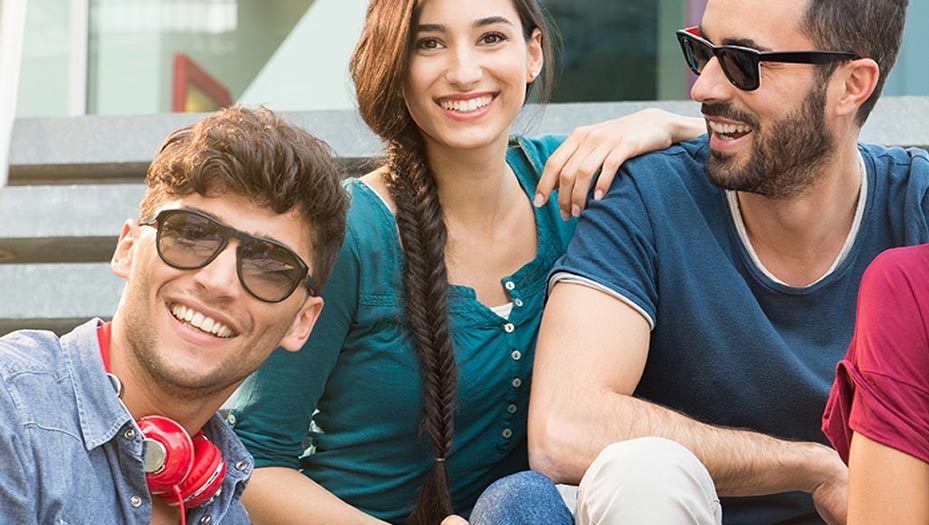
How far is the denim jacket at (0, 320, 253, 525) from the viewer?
5.42ft

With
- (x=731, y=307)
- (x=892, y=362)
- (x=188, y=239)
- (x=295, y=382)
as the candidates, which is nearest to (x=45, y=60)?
(x=295, y=382)

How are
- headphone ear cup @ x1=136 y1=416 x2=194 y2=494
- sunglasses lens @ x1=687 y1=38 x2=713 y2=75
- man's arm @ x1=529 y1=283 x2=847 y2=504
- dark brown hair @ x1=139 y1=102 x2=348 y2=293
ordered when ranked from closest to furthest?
1. headphone ear cup @ x1=136 y1=416 x2=194 y2=494
2. dark brown hair @ x1=139 y1=102 x2=348 y2=293
3. man's arm @ x1=529 y1=283 x2=847 y2=504
4. sunglasses lens @ x1=687 y1=38 x2=713 y2=75

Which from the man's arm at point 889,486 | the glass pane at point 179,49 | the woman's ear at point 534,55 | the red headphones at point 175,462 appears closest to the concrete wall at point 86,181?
the woman's ear at point 534,55

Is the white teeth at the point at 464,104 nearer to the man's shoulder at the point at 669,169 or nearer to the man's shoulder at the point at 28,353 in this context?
the man's shoulder at the point at 669,169

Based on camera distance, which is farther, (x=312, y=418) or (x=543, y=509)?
(x=312, y=418)

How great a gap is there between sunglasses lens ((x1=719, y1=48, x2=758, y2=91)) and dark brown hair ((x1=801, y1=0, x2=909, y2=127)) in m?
0.12

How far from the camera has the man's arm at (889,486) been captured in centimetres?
158

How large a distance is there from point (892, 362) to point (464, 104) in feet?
3.81

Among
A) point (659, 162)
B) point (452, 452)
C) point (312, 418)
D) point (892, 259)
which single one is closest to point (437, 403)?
point (452, 452)

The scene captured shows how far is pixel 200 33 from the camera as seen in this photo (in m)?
4.82

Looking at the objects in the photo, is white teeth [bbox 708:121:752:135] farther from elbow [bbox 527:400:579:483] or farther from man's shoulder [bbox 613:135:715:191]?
elbow [bbox 527:400:579:483]

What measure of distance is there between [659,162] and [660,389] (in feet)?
1.40

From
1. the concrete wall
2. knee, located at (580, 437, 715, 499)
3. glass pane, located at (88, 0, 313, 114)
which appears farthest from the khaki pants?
glass pane, located at (88, 0, 313, 114)

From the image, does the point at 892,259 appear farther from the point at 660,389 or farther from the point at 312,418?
the point at 312,418
